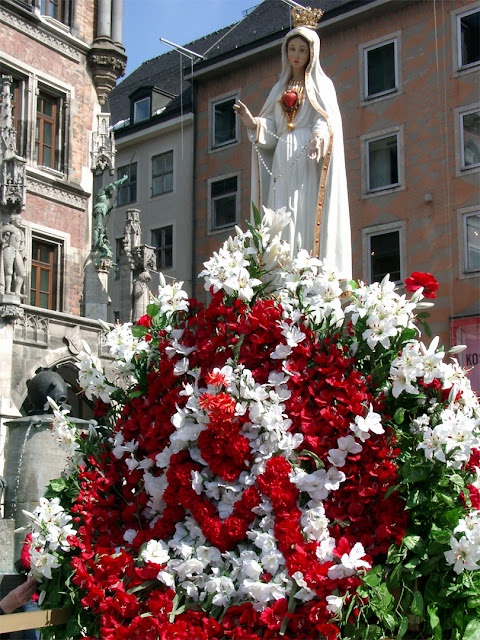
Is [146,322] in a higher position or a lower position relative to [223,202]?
lower

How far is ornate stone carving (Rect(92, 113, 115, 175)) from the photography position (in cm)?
2764

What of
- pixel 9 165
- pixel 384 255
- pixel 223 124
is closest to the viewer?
pixel 9 165

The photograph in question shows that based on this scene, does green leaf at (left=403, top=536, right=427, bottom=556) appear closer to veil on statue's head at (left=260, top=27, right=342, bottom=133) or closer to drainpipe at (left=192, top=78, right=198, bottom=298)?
veil on statue's head at (left=260, top=27, right=342, bottom=133)

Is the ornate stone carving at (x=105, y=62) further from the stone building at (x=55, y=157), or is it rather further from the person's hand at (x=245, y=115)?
the person's hand at (x=245, y=115)

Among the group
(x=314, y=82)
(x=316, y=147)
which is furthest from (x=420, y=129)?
(x=316, y=147)

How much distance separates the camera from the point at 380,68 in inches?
1116

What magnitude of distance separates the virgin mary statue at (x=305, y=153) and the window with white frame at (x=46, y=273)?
64.8 ft

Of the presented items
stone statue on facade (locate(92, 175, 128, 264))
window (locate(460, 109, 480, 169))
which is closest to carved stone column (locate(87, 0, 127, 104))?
stone statue on facade (locate(92, 175, 128, 264))

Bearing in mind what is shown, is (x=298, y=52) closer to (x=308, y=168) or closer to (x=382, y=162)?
(x=308, y=168)

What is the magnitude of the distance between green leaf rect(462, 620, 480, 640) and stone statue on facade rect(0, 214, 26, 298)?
19.0 meters

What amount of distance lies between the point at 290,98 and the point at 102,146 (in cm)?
2196

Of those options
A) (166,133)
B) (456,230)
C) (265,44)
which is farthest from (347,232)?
(166,133)

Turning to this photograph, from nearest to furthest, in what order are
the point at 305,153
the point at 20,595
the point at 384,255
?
the point at 20,595, the point at 305,153, the point at 384,255

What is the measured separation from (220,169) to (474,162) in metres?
9.71
